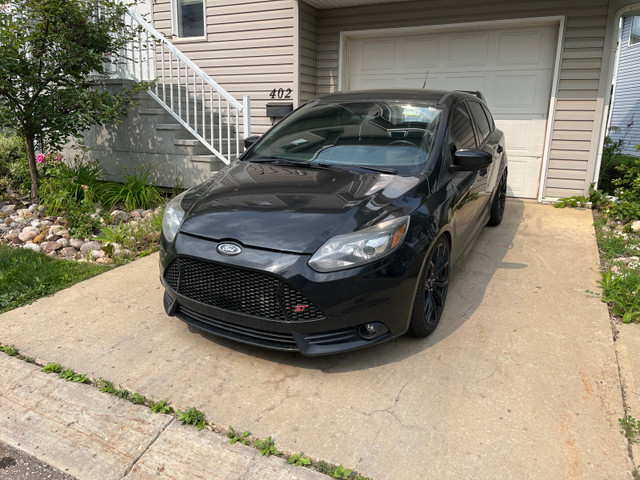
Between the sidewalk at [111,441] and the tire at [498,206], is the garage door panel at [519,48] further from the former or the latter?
the sidewalk at [111,441]

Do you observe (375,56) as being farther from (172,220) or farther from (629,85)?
(629,85)

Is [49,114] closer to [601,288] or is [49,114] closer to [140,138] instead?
[140,138]

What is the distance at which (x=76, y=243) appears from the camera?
484 cm

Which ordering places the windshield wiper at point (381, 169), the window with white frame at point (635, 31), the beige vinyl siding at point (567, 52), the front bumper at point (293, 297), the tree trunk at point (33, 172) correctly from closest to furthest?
the front bumper at point (293, 297) → the windshield wiper at point (381, 169) → the tree trunk at point (33, 172) → the beige vinyl siding at point (567, 52) → the window with white frame at point (635, 31)

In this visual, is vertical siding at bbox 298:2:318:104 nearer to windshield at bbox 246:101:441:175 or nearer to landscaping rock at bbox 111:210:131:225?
landscaping rock at bbox 111:210:131:225

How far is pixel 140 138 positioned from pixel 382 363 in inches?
214

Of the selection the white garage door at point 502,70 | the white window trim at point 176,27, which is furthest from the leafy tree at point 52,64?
the white garage door at point 502,70

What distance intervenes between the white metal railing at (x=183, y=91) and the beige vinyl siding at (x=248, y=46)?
0.36m

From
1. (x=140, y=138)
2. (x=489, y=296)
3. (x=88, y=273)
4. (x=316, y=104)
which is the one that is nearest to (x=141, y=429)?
(x=88, y=273)

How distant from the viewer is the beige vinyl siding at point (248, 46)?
730cm

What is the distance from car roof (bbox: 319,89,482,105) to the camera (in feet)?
12.3

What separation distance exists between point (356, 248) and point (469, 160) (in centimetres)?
131

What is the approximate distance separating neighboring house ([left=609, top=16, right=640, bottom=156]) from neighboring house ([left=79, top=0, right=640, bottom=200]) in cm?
810

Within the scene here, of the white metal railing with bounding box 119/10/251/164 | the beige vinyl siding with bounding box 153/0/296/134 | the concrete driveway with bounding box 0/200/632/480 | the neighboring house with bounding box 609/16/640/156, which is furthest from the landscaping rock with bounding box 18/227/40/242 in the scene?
the neighboring house with bounding box 609/16/640/156
